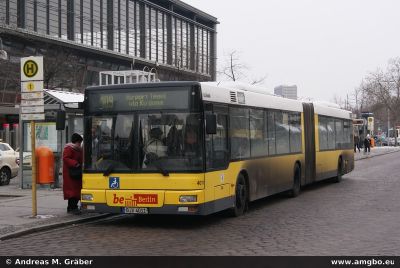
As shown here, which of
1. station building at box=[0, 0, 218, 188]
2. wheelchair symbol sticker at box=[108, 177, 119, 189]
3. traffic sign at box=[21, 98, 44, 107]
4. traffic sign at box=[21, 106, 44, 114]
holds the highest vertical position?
station building at box=[0, 0, 218, 188]

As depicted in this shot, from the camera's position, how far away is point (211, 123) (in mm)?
10828

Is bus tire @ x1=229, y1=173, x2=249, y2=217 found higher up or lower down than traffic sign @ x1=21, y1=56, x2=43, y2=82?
lower down

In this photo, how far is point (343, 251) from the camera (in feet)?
28.2

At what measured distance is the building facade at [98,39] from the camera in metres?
40.4

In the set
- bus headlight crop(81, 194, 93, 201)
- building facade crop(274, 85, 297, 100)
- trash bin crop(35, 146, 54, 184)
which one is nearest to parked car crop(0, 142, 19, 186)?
trash bin crop(35, 146, 54, 184)

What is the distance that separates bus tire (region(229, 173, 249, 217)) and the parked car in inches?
449

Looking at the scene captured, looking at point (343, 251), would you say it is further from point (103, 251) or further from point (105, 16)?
point (105, 16)

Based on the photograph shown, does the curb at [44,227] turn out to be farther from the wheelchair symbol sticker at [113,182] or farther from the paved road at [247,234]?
the wheelchair symbol sticker at [113,182]

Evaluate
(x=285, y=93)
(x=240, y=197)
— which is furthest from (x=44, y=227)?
(x=285, y=93)

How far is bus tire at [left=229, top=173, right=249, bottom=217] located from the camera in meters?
12.5

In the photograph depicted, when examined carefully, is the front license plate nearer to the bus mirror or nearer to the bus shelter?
the bus mirror

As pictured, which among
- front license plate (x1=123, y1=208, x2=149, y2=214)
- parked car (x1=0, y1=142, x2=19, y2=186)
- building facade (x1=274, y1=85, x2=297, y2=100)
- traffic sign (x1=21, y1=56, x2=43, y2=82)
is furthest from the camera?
parked car (x1=0, y1=142, x2=19, y2=186)

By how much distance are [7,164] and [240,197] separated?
39.0ft

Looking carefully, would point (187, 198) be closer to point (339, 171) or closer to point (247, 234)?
point (247, 234)
